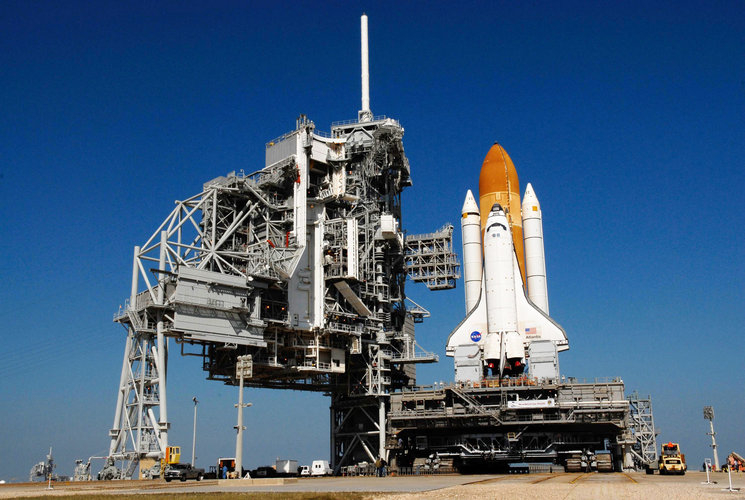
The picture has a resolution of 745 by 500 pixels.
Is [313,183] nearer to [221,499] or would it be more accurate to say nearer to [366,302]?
[366,302]

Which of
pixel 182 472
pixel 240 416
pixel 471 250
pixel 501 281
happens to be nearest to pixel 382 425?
pixel 501 281

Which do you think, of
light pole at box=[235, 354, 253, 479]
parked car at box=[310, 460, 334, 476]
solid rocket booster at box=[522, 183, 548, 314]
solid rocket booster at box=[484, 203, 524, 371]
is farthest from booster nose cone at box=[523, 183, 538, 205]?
light pole at box=[235, 354, 253, 479]

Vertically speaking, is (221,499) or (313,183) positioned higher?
(313,183)

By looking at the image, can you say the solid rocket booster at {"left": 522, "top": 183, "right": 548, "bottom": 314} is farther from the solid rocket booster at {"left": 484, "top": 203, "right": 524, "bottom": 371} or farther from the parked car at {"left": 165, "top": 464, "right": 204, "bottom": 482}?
the parked car at {"left": 165, "top": 464, "right": 204, "bottom": 482}

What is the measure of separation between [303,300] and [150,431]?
45.3 feet

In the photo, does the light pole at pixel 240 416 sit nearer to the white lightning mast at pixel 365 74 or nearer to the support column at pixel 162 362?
the support column at pixel 162 362

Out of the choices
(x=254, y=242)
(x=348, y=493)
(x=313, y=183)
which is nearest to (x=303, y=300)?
(x=254, y=242)

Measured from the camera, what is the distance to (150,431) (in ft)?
167

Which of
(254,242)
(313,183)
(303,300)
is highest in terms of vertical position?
(313,183)

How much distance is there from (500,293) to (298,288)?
15.1 metres

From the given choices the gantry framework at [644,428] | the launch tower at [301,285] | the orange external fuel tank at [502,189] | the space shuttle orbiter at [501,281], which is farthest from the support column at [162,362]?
the gantry framework at [644,428]

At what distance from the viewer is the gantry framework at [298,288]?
50.1 meters

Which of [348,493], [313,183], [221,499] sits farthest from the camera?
[313,183]

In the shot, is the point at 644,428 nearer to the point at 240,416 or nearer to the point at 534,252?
the point at 534,252
